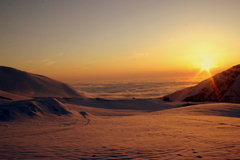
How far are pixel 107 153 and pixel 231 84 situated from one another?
97.9ft

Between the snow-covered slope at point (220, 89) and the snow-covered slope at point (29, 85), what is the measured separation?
24.9 metres

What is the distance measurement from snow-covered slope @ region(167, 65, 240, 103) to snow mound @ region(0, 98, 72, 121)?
2358 centimetres

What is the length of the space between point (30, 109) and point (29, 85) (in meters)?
24.6

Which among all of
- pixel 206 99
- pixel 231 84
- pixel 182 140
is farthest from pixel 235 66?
pixel 182 140

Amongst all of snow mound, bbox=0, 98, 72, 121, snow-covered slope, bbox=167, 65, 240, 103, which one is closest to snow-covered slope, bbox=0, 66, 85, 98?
snow mound, bbox=0, 98, 72, 121

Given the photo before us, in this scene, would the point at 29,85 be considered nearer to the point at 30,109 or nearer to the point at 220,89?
the point at 30,109

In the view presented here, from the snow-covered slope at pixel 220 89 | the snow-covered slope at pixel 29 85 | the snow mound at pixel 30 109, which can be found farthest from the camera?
the snow-covered slope at pixel 29 85

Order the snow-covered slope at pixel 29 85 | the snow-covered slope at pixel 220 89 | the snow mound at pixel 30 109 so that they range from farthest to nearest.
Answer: the snow-covered slope at pixel 29 85, the snow-covered slope at pixel 220 89, the snow mound at pixel 30 109

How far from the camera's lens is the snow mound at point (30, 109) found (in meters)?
13.9

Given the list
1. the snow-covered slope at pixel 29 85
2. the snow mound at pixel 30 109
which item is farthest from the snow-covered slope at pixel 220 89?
the snow-covered slope at pixel 29 85

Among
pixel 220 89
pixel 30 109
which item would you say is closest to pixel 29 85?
pixel 30 109

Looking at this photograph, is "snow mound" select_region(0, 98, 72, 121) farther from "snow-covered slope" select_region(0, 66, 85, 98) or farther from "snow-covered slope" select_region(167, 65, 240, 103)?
"snow-covered slope" select_region(167, 65, 240, 103)

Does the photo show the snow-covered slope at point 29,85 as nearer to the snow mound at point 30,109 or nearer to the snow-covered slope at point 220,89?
the snow mound at point 30,109

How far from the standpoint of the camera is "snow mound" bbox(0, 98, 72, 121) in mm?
13850
